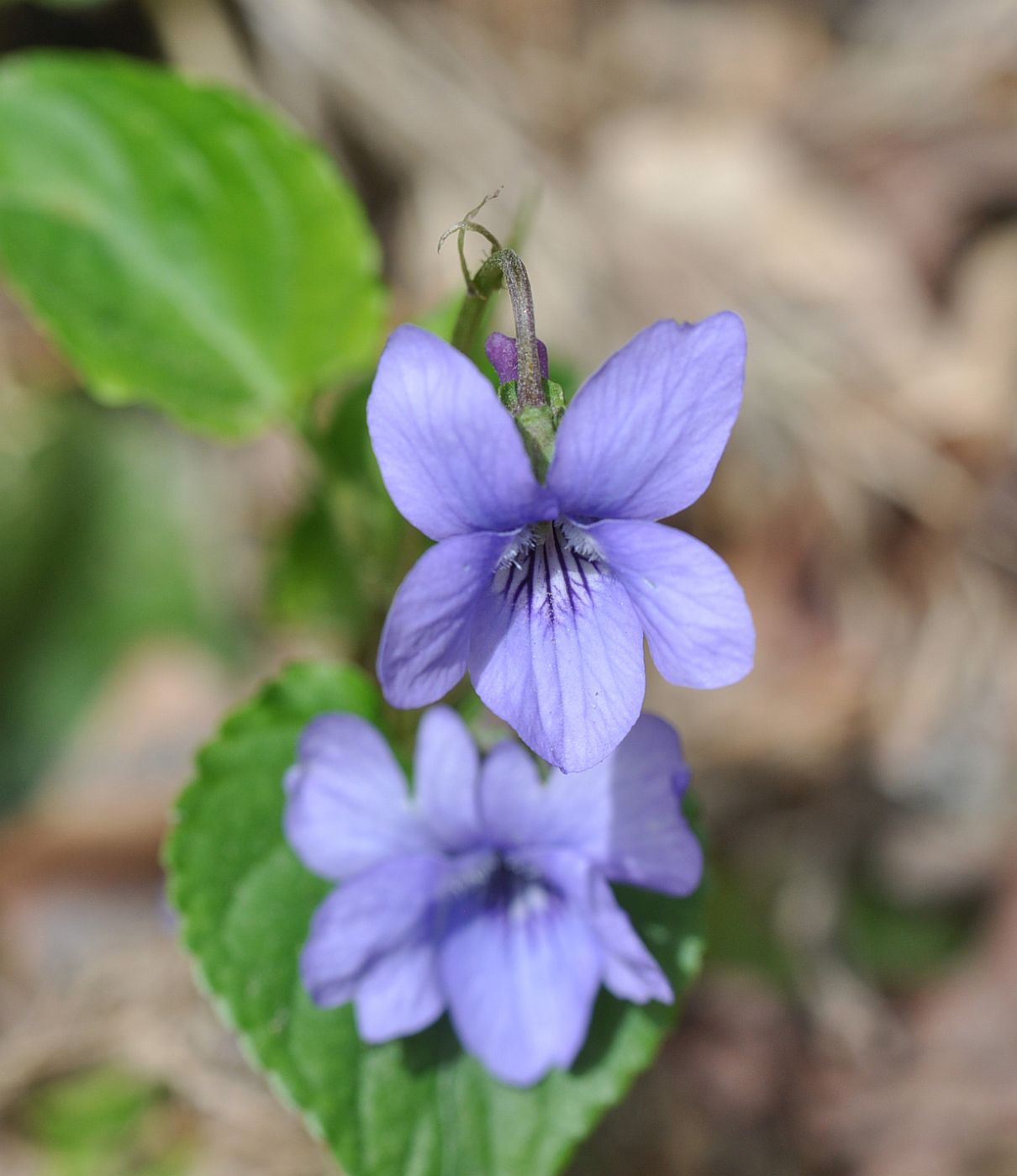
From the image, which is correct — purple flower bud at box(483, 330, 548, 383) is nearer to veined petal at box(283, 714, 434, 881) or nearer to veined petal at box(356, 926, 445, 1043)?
veined petal at box(283, 714, 434, 881)

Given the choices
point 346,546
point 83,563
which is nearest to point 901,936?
point 346,546

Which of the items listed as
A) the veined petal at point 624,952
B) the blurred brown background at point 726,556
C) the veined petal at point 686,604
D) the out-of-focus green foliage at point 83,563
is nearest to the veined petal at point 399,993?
the veined petal at point 624,952

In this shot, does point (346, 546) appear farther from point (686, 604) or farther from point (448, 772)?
point (686, 604)

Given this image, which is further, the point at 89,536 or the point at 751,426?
the point at 751,426

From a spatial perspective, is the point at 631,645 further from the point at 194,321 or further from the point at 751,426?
the point at 751,426

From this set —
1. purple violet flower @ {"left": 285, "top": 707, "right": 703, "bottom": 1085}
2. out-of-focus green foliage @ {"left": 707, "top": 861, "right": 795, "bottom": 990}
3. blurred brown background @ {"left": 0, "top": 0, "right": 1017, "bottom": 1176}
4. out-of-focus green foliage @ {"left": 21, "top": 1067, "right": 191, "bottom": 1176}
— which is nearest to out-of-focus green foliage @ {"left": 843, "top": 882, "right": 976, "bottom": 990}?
blurred brown background @ {"left": 0, "top": 0, "right": 1017, "bottom": 1176}

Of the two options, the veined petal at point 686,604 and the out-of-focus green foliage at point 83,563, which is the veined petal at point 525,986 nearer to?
the veined petal at point 686,604

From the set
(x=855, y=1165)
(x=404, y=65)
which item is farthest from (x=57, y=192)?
(x=855, y=1165)
